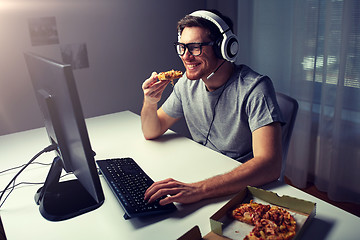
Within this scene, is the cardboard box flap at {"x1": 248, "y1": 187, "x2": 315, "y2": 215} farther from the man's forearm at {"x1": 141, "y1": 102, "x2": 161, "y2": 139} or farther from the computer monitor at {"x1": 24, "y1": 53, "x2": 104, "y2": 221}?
the man's forearm at {"x1": 141, "y1": 102, "x2": 161, "y2": 139}

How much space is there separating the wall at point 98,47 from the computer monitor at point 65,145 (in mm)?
1158

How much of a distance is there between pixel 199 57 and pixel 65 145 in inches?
30.5

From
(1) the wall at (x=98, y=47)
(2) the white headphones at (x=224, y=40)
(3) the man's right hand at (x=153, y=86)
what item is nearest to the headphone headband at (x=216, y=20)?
(2) the white headphones at (x=224, y=40)

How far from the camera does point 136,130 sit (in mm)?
1802

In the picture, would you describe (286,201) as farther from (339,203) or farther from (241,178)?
(339,203)

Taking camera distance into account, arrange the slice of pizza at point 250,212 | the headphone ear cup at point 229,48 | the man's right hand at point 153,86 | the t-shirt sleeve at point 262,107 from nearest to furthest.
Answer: the slice of pizza at point 250,212
the t-shirt sleeve at point 262,107
the headphone ear cup at point 229,48
the man's right hand at point 153,86

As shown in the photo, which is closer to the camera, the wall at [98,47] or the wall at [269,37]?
the wall at [98,47]

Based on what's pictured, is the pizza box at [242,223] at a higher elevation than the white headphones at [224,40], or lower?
lower

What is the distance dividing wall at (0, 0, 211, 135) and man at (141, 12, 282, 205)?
0.89 metres

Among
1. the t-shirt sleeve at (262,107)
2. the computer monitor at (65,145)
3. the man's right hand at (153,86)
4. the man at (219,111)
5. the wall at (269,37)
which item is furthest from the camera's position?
the wall at (269,37)

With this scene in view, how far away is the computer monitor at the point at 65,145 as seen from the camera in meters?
0.81

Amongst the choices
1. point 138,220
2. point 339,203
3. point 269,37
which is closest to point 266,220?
point 138,220

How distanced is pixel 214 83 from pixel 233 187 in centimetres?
63

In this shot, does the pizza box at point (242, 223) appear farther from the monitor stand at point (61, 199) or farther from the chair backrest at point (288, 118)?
the chair backrest at point (288, 118)
